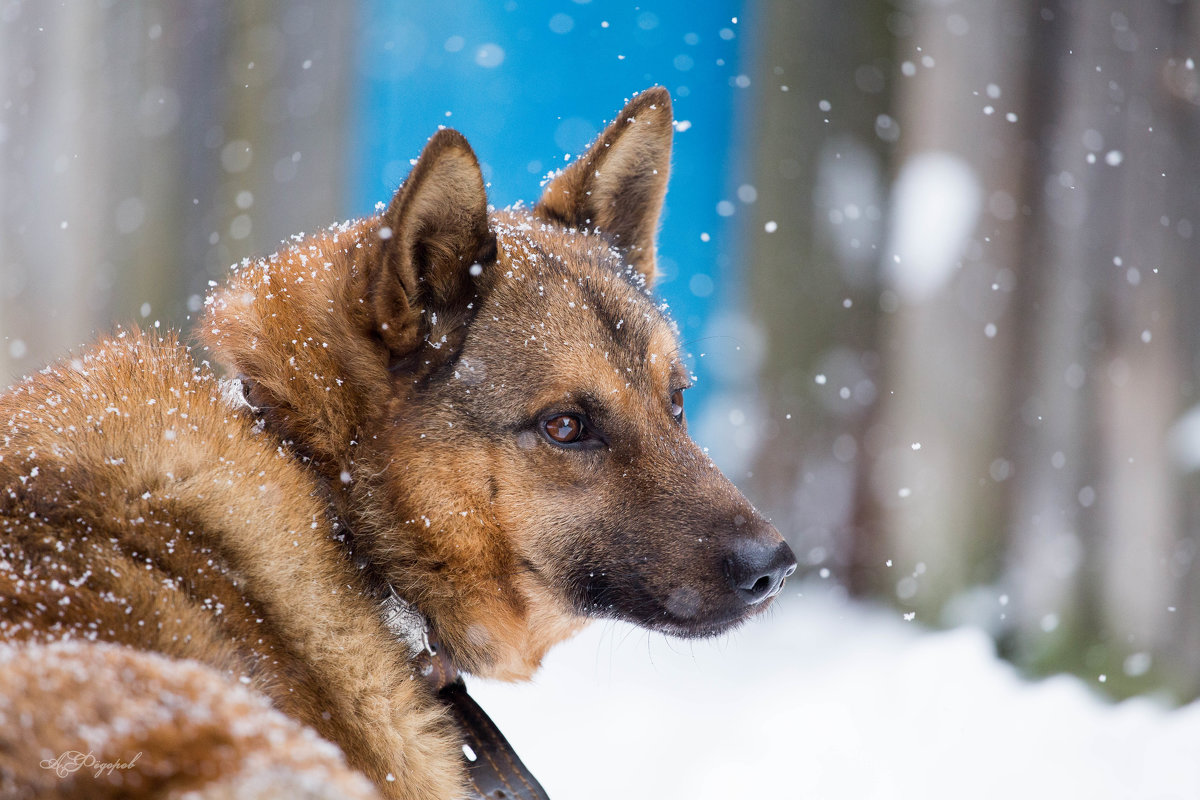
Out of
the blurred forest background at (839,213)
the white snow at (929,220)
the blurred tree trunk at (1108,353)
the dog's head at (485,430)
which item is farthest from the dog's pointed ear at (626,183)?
the blurred tree trunk at (1108,353)

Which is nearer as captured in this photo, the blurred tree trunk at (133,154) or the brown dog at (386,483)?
the brown dog at (386,483)

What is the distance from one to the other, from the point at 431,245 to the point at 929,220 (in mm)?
3858

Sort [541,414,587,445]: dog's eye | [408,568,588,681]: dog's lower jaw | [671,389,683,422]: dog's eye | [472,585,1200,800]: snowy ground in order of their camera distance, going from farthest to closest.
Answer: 1. [472,585,1200,800]: snowy ground
2. [671,389,683,422]: dog's eye
3. [541,414,587,445]: dog's eye
4. [408,568,588,681]: dog's lower jaw

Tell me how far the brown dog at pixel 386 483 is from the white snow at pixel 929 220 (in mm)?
3057

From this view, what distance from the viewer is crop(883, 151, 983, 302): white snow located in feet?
16.1

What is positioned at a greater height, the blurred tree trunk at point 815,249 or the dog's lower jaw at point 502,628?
the blurred tree trunk at point 815,249

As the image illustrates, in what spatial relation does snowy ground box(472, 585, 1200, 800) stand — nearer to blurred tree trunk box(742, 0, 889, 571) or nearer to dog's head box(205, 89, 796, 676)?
blurred tree trunk box(742, 0, 889, 571)

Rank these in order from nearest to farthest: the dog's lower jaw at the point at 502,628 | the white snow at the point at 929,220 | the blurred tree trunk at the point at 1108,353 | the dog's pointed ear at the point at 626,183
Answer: the dog's lower jaw at the point at 502,628
the dog's pointed ear at the point at 626,183
the blurred tree trunk at the point at 1108,353
the white snow at the point at 929,220

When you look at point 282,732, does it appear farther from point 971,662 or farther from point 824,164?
point 824,164

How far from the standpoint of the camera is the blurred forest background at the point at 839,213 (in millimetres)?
4383

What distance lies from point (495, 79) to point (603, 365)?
3.01m

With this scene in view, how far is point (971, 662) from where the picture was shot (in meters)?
4.51

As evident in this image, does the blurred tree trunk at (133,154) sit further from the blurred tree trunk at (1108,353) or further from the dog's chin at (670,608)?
the blurred tree trunk at (1108,353)

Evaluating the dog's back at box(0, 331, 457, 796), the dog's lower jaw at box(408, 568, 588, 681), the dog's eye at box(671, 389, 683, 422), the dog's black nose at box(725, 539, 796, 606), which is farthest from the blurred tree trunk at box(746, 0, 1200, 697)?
the dog's back at box(0, 331, 457, 796)
